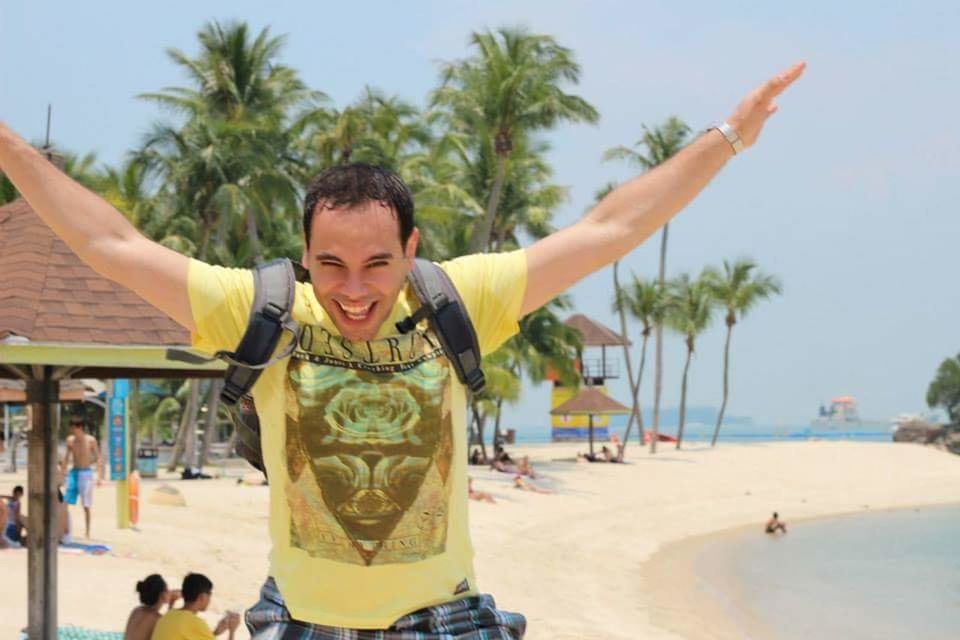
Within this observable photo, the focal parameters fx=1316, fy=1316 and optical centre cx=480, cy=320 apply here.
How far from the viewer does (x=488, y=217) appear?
117ft

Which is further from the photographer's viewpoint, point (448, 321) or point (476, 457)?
point (476, 457)

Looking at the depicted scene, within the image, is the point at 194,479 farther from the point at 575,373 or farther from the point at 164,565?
the point at 575,373

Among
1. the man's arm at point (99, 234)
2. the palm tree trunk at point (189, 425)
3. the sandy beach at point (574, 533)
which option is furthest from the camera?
the palm tree trunk at point (189, 425)

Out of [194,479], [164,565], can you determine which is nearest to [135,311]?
[164,565]

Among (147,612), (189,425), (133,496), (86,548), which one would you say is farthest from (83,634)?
(189,425)

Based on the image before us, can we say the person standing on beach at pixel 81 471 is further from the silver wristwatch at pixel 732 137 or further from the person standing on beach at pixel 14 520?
the silver wristwatch at pixel 732 137

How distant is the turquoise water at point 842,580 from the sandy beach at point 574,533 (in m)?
0.96

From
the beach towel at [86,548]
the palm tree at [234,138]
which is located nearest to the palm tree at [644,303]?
the palm tree at [234,138]

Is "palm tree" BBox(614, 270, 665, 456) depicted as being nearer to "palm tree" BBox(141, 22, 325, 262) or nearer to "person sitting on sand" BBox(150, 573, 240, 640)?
"palm tree" BBox(141, 22, 325, 262)

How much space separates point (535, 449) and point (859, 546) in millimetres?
21300

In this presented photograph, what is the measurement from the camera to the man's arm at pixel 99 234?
2.53m

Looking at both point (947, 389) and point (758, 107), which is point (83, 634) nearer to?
point (758, 107)

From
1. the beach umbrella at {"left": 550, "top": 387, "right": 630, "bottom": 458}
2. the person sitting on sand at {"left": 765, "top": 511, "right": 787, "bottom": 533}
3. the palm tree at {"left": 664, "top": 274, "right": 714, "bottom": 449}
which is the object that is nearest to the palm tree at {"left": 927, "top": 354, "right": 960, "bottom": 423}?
the palm tree at {"left": 664, "top": 274, "right": 714, "bottom": 449}

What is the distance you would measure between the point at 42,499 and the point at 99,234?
21.7 feet
